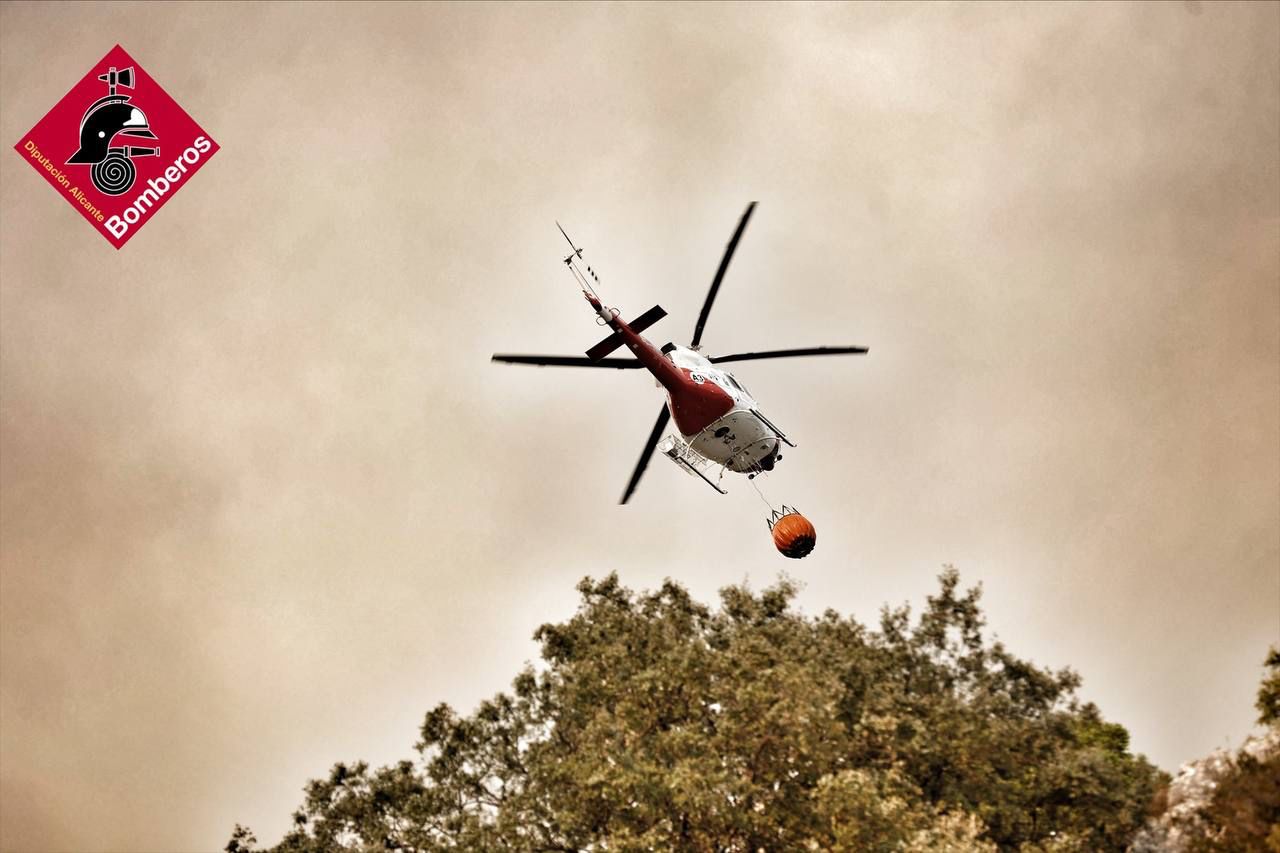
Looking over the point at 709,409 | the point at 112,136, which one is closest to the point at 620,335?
the point at 709,409

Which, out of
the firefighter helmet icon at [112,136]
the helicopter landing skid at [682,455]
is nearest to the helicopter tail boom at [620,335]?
the helicopter landing skid at [682,455]

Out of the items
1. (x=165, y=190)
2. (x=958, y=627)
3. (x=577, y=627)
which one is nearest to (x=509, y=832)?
(x=577, y=627)

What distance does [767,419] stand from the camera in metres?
32.8

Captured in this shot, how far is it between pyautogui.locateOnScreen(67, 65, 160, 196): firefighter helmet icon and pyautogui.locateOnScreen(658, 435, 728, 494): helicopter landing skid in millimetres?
26598

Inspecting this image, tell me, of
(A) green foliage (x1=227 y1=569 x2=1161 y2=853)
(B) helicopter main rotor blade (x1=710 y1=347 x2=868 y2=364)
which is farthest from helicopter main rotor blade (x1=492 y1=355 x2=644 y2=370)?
(A) green foliage (x1=227 y1=569 x2=1161 y2=853)

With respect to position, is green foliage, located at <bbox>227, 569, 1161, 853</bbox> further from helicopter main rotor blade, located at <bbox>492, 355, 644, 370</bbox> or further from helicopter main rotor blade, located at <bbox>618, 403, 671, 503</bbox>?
helicopter main rotor blade, located at <bbox>492, 355, 644, 370</bbox>

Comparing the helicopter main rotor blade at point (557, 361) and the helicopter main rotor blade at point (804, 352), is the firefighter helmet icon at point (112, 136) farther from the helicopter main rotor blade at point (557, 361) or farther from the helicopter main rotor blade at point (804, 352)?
the helicopter main rotor blade at point (804, 352)

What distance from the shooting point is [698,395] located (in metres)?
30.8

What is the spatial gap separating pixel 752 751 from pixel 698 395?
10.7 metres

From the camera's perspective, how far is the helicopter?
97.5 ft

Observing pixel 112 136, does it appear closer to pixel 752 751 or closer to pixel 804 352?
pixel 804 352

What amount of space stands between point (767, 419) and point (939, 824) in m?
13.0

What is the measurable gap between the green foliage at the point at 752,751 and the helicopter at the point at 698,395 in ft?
19.5

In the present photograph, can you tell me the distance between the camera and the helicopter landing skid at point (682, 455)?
107ft
